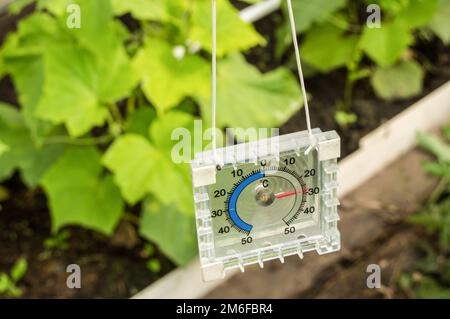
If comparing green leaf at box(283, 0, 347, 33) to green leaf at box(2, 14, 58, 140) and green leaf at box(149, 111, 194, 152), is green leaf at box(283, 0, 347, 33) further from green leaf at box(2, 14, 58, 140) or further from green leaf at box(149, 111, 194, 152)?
green leaf at box(2, 14, 58, 140)

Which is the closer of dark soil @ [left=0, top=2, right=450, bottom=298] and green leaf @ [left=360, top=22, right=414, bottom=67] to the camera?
dark soil @ [left=0, top=2, right=450, bottom=298]

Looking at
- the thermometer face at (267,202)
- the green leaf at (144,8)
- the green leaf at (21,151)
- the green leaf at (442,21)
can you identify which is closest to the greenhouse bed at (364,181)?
the green leaf at (442,21)

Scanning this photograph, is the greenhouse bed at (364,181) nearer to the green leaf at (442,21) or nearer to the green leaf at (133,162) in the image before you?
the green leaf at (442,21)

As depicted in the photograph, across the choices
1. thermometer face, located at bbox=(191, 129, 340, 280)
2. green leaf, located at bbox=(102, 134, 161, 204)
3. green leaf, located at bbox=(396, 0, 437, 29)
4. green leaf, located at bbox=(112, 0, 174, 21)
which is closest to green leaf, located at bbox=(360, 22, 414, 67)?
green leaf, located at bbox=(396, 0, 437, 29)

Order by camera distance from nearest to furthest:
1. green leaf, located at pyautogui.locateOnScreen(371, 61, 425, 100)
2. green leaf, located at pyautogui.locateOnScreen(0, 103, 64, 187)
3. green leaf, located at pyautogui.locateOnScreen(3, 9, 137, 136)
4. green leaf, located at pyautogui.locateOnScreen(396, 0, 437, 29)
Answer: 1. green leaf, located at pyautogui.locateOnScreen(3, 9, 137, 136)
2. green leaf, located at pyautogui.locateOnScreen(0, 103, 64, 187)
3. green leaf, located at pyautogui.locateOnScreen(396, 0, 437, 29)
4. green leaf, located at pyautogui.locateOnScreen(371, 61, 425, 100)

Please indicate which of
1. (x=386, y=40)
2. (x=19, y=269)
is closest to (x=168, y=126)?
(x=19, y=269)
